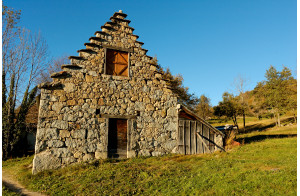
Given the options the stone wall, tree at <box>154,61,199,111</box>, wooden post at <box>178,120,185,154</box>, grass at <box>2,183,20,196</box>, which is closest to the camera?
grass at <box>2,183,20,196</box>

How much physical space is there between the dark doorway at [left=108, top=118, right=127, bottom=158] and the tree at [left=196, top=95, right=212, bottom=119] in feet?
90.8

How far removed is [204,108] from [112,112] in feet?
103

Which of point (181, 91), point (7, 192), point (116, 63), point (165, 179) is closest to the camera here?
point (7, 192)

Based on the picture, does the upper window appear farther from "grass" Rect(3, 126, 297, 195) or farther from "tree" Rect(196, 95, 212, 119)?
"tree" Rect(196, 95, 212, 119)

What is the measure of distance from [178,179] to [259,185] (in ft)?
7.36

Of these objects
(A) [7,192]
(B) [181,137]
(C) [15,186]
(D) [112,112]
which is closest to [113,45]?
(D) [112,112]

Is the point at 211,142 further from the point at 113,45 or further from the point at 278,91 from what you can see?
the point at 278,91

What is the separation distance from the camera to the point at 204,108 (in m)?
39.4

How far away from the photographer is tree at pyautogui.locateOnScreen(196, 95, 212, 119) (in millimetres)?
38803

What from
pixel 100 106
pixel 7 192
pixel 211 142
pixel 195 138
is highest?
pixel 100 106

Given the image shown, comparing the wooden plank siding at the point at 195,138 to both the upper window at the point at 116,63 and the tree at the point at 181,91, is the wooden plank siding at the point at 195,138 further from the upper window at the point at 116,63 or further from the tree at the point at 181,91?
the tree at the point at 181,91

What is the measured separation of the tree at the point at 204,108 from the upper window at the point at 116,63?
2713 cm

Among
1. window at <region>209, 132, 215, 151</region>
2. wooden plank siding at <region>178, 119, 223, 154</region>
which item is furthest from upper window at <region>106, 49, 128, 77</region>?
window at <region>209, 132, 215, 151</region>

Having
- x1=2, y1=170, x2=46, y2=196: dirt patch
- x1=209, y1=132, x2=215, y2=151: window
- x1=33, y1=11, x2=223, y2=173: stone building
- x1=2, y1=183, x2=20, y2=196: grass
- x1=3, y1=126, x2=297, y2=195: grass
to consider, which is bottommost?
x1=2, y1=170, x2=46, y2=196: dirt patch
